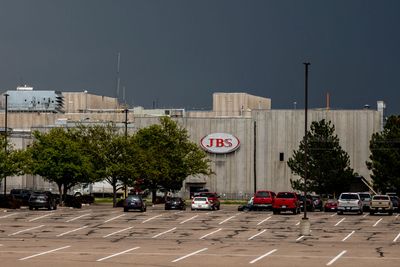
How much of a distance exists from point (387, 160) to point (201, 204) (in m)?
31.7

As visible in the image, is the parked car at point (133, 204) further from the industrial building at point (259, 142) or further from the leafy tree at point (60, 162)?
the industrial building at point (259, 142)

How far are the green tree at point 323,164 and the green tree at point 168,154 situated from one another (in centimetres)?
1106

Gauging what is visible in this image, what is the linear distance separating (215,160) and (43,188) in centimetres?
2416

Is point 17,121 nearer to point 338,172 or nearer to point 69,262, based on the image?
point 338,172

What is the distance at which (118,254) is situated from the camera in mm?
42125

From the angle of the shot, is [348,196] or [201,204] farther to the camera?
[201,204]

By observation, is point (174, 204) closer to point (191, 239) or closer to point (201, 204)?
point (201, 204)

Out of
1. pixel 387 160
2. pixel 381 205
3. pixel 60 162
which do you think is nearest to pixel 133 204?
pixel 381 205

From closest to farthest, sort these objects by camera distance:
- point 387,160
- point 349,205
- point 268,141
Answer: point 349,205 → point 387,160 → point 268,141

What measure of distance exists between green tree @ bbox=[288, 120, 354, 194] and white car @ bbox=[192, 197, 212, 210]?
28.4 meters

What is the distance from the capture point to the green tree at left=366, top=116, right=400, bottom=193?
349 ft

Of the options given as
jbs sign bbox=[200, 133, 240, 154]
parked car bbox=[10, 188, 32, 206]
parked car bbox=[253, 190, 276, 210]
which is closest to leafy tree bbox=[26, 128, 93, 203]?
parked car bbox=[10, 188, 32, 206]

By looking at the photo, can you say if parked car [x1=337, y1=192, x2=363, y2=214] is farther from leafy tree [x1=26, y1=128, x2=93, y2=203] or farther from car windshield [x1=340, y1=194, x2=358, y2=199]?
leafy tree [x1=26, y1=128, x2=93, y2=203]

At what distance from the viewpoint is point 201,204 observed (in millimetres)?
83938
